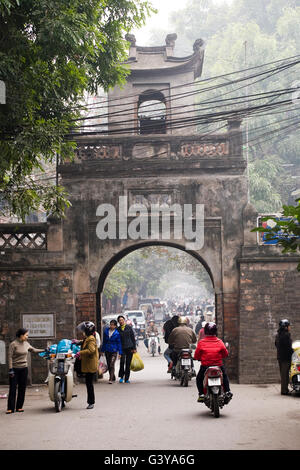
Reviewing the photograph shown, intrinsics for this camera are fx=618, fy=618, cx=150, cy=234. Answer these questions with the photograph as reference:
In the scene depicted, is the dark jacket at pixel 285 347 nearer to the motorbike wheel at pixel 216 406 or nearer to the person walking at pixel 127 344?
the motorbike wheel at pixel 216 406

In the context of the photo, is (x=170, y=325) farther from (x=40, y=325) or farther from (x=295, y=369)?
(x=295, y=369)

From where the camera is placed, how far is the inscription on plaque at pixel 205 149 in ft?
48.4

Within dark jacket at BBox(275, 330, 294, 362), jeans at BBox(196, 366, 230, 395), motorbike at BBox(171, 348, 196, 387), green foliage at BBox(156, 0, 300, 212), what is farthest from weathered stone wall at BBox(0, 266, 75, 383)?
green foliage at BBox(156, 0, 300, 212)

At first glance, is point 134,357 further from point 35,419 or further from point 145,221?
point 35,419

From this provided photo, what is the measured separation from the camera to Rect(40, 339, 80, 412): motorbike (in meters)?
9.89

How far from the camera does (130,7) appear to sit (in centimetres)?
1190

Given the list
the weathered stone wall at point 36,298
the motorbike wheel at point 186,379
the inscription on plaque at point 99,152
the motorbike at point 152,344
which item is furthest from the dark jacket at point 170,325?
the motorbike at point 152,344

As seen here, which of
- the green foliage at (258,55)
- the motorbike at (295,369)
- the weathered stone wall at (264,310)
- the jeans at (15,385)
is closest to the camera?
the jeans at (15,385)

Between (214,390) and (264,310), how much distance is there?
5.48m

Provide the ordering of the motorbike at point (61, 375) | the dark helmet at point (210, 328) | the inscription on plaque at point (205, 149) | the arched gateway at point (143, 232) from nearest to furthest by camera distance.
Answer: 1. the dark helmet at point (210, 328)
2. the motorbike at point (61, 375)
3. the arched gateway at point (143, 232)
4. the inscription on plaque at point (205, 149)

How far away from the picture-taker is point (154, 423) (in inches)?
331

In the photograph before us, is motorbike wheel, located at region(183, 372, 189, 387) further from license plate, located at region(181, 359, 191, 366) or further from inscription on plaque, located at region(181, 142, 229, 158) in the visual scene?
inscription on plaque, located at region(181, 142, 229, 158)

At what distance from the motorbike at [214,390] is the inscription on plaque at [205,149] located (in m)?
6.83

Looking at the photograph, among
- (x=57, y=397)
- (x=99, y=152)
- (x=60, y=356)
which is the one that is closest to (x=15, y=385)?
(x=57, y=397)
